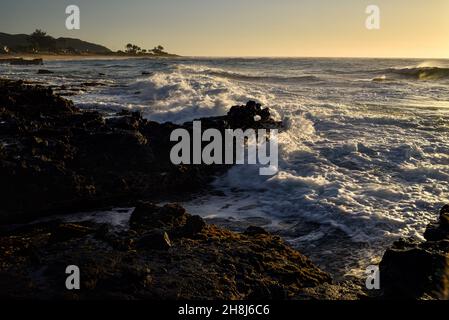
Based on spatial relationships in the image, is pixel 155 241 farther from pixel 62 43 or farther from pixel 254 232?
pixel 62 43

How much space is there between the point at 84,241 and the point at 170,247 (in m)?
0.86

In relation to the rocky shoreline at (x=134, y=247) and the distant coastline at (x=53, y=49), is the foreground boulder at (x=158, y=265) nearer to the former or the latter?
the rocky shoreline at (x=134, y=247)

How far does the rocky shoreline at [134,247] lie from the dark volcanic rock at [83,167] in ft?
0.05

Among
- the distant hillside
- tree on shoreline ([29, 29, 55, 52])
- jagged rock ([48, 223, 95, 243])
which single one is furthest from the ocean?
the distant hillside

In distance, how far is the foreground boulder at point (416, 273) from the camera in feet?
12.8

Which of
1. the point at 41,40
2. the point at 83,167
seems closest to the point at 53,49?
the point at 41,40

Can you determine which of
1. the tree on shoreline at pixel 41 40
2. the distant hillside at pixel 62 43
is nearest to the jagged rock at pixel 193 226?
the tree on shoreline at pixel 41 40

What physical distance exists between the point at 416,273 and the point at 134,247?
2627 mm

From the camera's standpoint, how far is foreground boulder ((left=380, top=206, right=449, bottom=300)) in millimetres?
3889

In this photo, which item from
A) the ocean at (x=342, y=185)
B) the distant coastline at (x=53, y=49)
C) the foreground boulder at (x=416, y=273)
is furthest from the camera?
the distant coastline at (x=53, y=49)

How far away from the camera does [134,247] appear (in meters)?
4.33

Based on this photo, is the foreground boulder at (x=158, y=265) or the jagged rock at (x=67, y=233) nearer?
the foreground boulder at (x=158, y=265)

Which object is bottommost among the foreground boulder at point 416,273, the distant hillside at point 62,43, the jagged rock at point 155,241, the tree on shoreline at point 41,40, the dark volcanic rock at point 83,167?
the foreground boulder at point 416,273
